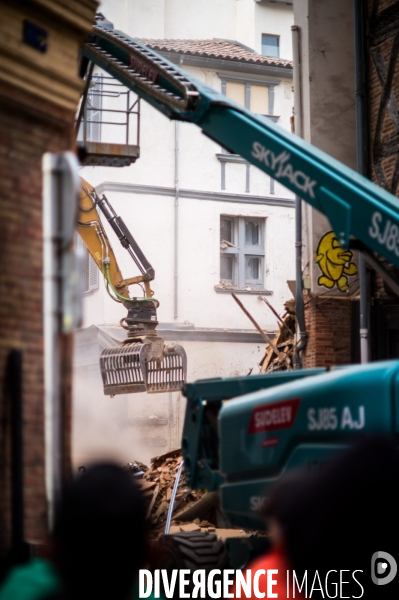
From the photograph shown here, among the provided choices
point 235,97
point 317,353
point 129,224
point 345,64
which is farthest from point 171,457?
point 235,97

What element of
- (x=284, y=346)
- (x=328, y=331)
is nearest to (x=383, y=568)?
(x=328, y=331)

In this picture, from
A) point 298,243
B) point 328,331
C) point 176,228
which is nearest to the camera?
point 328,331

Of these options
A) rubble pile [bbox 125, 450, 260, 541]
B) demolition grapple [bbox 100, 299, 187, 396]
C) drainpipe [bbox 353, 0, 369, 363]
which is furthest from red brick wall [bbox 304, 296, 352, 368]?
demolition grapple [bbox 100, 299, 187, 396]

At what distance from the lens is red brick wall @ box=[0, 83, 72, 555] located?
5.29 metres

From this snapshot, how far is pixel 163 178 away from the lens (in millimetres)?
29266

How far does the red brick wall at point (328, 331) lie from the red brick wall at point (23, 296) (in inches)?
461

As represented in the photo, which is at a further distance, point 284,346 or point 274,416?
point 284,346

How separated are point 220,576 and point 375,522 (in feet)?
16.8

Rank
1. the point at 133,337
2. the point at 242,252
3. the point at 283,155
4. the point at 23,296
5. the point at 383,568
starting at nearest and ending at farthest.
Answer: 1. the point at 383,568
2. the point at 23,296
3. the point at 283,155
4. the point at 133,337
5. the point at 242,252

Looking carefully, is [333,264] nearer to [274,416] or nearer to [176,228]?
[274,416]

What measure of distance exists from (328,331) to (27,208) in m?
12.0

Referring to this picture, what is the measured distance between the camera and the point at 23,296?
5.41 meters

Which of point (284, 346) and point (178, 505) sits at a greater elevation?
point (284, 346)

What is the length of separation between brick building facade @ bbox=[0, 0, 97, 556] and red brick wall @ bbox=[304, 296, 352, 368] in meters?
11.4
